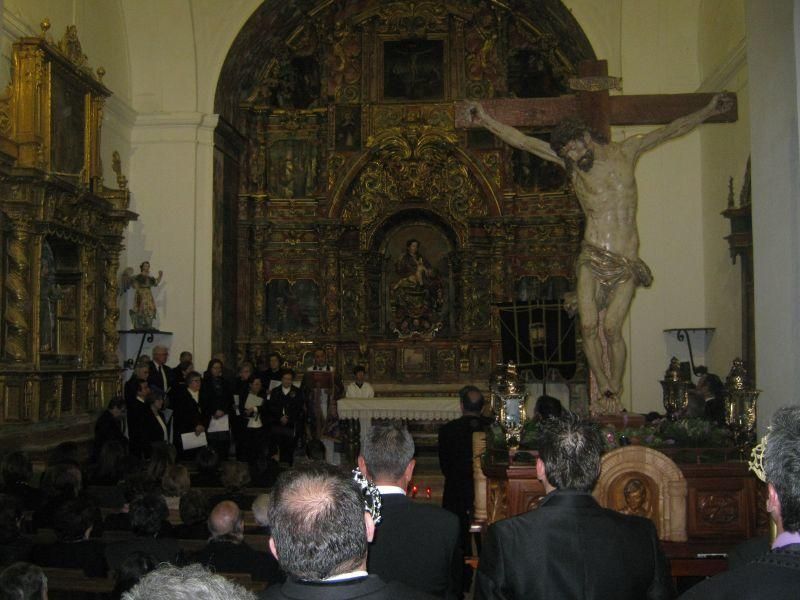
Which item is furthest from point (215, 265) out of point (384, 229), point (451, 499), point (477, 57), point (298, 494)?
point (298, 494)

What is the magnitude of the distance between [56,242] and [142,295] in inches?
88.7

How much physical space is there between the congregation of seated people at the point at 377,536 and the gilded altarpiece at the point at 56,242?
4.62 m

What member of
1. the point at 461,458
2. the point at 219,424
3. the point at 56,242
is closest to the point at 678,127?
the point at 461,458

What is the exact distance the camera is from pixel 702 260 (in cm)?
1441

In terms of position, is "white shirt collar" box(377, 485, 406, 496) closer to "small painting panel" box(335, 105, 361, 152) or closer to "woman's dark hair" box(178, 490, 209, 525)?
"woman's dark hair" box(178, 490, 209, 525)

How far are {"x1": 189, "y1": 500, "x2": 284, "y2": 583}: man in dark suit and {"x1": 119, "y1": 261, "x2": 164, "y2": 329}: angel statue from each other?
10504mm

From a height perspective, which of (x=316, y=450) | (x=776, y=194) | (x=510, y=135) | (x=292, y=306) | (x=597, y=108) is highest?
(x=597, y=108)

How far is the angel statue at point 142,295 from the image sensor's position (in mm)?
14648

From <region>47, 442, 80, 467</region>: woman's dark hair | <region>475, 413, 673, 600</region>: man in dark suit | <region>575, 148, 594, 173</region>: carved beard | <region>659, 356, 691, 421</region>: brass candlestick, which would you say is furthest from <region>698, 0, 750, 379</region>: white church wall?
<region>475, 413, 673, 600</region>: man in dark suit

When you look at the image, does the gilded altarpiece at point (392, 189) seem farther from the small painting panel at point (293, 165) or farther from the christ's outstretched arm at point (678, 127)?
the christ's outstretched arm at point (678, 127)

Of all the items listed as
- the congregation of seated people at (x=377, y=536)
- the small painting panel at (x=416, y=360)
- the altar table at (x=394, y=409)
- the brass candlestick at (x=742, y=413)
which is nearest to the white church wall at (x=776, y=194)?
the brass candlestick at (x=742, y=413)

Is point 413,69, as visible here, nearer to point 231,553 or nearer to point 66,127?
point 66,127

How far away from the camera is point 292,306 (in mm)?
17906

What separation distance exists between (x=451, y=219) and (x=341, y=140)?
103 inches
